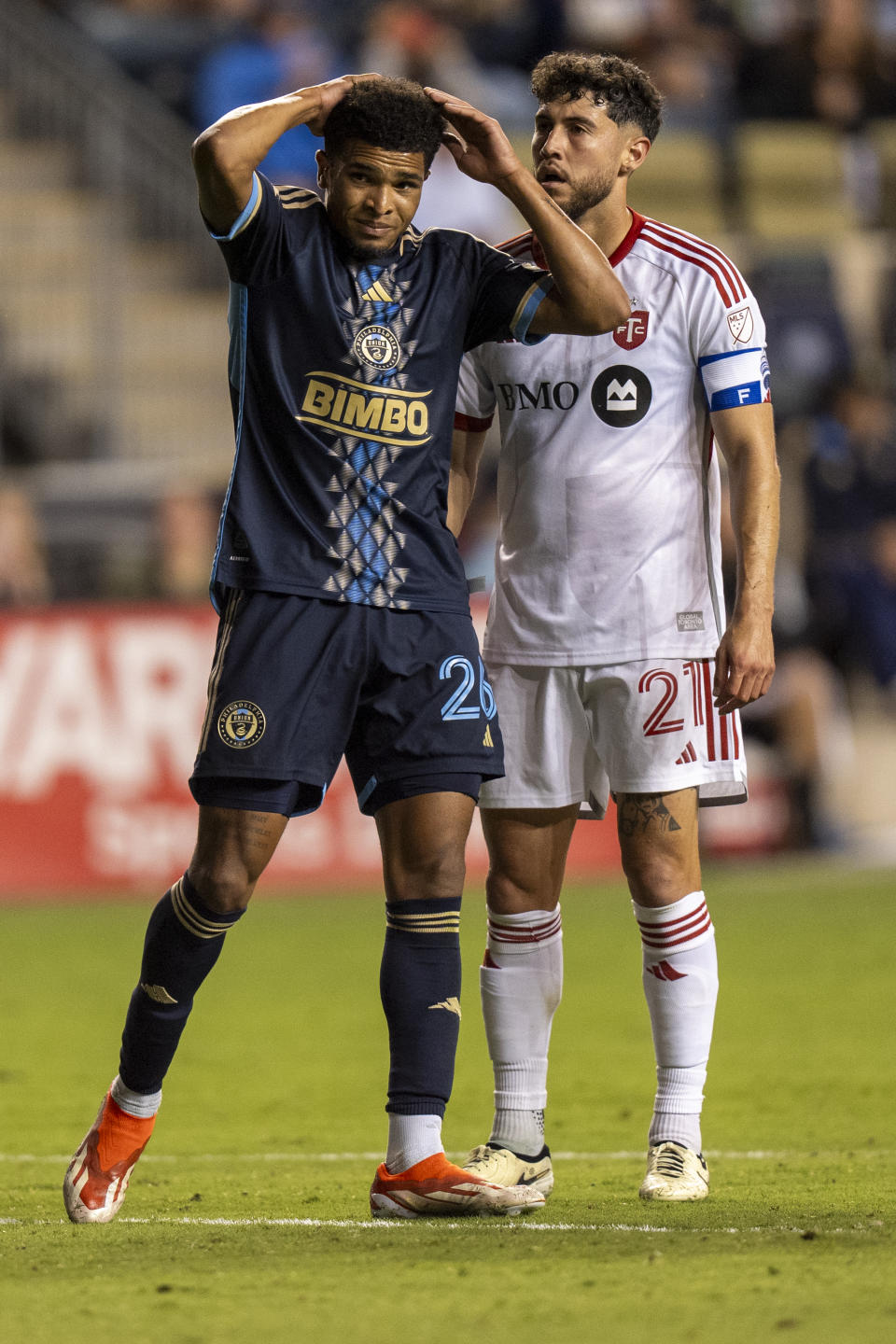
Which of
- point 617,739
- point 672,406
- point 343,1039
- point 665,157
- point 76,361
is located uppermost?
point 665,157

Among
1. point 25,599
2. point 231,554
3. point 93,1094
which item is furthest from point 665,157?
point 231,554

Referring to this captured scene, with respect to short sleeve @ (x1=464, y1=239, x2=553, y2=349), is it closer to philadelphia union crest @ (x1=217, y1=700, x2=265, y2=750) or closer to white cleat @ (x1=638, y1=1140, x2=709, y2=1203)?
philadelphia union crest @ (x1=217, y1=700, x2=265, y2=750)

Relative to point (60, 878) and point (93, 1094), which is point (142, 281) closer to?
point (60, 878)

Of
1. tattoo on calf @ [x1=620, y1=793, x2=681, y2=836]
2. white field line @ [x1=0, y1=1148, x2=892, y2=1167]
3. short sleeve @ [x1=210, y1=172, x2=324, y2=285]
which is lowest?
white field line @ [x1=0, y1=1148, x2=892, y2=1167]

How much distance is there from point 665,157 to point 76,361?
5.73 metres

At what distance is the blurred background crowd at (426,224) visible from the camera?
1271cm

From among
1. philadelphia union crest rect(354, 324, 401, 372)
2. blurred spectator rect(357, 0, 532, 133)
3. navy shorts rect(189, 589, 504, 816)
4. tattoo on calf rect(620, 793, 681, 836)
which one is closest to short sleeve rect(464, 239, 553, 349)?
philadelphia union crest rect(354, 324, 401, 372)

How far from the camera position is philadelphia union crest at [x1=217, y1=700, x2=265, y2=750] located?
391 cm

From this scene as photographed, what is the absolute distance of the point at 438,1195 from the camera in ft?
12.7

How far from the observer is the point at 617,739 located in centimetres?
436

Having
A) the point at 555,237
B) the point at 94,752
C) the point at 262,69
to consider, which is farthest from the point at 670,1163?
the point at 262,69

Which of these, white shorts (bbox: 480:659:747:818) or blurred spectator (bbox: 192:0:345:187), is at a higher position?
blurred spectator (bbox: 192:0:345:187)

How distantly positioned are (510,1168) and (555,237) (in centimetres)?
190

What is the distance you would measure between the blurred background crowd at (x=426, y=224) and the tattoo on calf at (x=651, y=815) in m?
7.75
